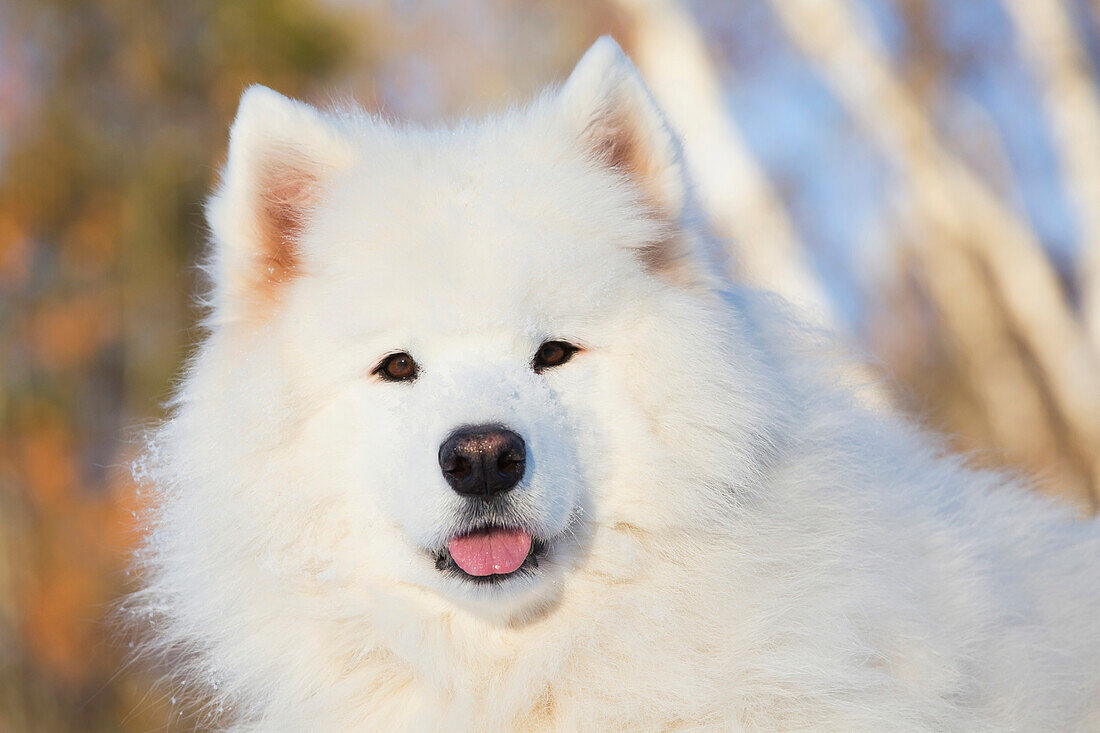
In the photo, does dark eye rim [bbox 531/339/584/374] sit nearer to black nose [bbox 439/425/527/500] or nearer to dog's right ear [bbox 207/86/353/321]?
black nose [bbox 439/425/527/500]

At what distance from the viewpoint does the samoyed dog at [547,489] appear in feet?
7.98

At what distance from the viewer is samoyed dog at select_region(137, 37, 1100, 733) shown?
7.98 ft

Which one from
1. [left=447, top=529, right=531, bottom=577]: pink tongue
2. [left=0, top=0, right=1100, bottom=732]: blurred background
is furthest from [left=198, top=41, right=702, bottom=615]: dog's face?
[left=0, top=0, right=1100, bottom=732]: blurred background

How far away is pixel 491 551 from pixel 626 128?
4.49 ft

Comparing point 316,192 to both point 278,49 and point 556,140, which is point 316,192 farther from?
point 278,49

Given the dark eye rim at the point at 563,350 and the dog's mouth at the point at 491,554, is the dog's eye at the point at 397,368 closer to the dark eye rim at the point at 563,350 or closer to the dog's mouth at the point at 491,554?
the dark eye rim at the point at 563,350

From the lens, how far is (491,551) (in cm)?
248

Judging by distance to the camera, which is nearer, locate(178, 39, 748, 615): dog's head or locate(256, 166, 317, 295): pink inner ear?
locate(178, 39, 748, 615): dog's head

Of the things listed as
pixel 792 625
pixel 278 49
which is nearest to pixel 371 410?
pixel 792 625

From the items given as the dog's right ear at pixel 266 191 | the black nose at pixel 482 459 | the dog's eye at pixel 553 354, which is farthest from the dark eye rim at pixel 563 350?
the dog's right ear at pixel 266 191

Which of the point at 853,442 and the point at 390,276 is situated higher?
the point at 390,276

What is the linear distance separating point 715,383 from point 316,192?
1378 mm

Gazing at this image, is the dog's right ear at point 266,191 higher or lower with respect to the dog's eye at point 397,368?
higher

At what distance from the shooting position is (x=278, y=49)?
535 inches
